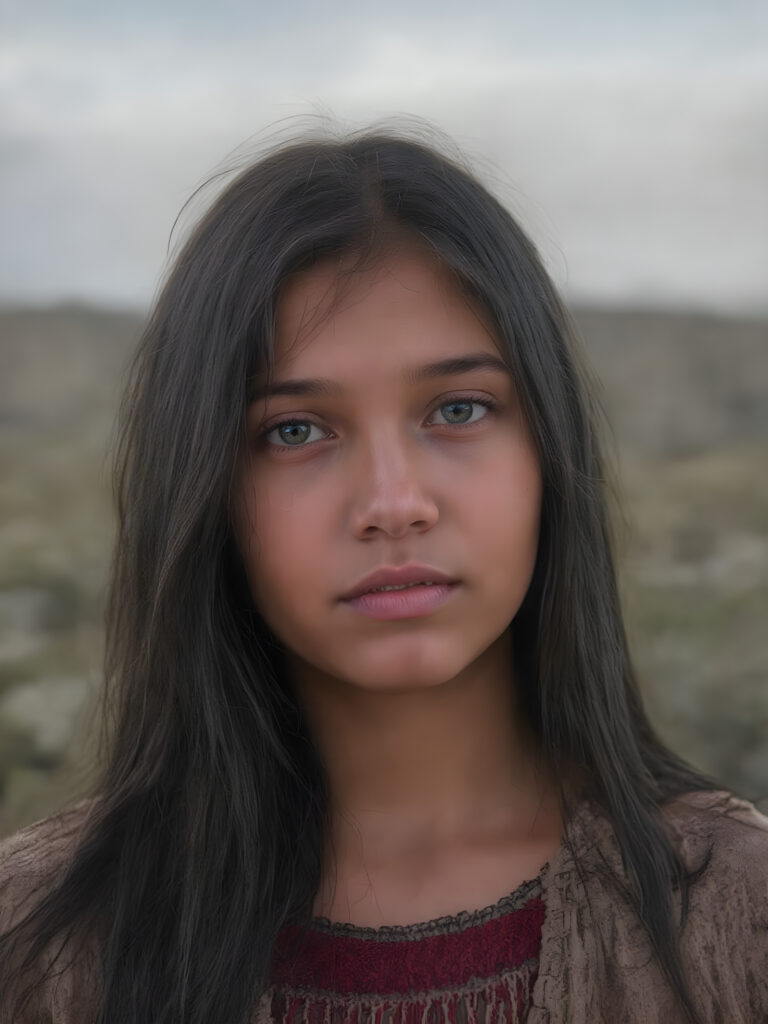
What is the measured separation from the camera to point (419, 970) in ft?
5.15

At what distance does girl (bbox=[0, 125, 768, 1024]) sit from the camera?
5.01 ft

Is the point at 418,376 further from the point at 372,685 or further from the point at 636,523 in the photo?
the point at 636,523

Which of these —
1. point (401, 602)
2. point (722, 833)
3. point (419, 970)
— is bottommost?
point (419, 970)

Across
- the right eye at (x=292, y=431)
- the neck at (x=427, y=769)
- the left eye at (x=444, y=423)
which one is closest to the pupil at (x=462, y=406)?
the left eye at (x=444, y=423)

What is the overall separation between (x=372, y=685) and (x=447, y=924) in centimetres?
34

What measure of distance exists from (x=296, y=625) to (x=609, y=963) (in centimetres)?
58

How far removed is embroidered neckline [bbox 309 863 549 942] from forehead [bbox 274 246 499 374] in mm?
710

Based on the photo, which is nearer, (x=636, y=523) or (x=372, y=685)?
(x=372, y=685)

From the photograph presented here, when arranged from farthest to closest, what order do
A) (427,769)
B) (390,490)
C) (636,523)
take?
1. (636,523)
2. (427,769)
3. (390,490)

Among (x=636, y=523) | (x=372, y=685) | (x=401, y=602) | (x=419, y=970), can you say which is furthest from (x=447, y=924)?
(x=636, y=523)

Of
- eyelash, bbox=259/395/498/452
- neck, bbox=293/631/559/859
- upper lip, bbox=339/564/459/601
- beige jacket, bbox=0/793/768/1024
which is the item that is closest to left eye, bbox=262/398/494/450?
eyelash, bbox=259/395/498/452

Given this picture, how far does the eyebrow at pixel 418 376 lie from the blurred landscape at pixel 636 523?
1.67 metres

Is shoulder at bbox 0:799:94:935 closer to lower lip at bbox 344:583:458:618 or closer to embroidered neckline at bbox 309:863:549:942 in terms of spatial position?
embroidered neckline at bbox 309:863:549:942

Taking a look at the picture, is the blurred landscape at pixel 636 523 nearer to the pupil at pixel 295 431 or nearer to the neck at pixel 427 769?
the neck at pixel 427 769
